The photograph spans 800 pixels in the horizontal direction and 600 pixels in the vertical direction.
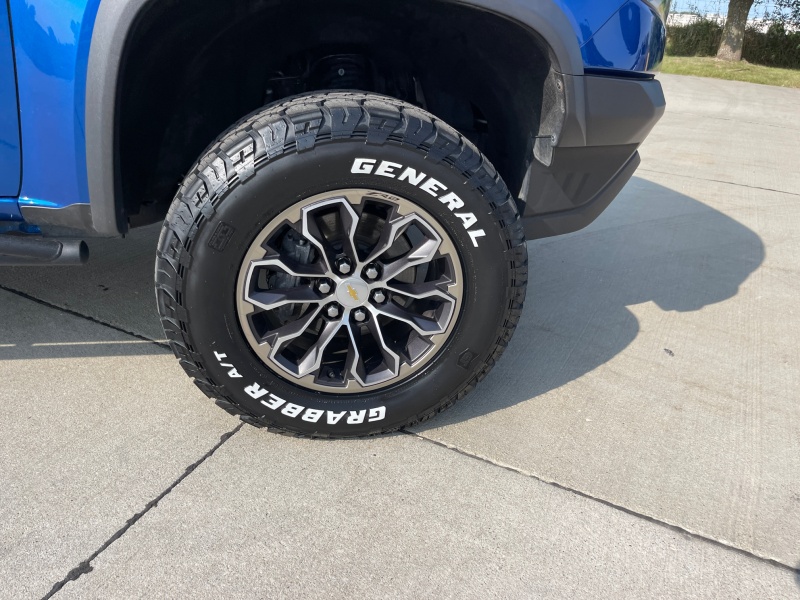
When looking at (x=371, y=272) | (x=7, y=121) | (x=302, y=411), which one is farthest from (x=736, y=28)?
(x=7, y=121)

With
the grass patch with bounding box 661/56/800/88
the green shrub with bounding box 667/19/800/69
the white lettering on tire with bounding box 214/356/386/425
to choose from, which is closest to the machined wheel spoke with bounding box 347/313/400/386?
the white lettering on tire with bounding box 214/356/386/425

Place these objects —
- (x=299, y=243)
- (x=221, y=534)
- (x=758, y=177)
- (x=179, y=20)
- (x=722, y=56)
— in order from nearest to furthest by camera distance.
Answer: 1. (x=221, y=534)
2. (x=179, y=20)
3. (x=299, y=243)
4. (x=758, y=177)
5. (x=722, y=56)

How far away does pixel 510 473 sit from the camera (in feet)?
7.03

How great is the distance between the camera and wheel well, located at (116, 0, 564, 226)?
83.2 inches

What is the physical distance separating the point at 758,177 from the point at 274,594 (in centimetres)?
574

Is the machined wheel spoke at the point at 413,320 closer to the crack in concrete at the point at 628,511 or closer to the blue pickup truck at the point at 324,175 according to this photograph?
the blue pickup truck at the point at 324,175

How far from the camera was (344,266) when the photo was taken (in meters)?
2.10

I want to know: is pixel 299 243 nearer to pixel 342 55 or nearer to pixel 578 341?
pixel 342 55

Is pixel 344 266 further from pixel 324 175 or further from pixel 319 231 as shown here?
pixel 324 175

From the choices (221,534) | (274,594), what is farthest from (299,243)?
(274,594)

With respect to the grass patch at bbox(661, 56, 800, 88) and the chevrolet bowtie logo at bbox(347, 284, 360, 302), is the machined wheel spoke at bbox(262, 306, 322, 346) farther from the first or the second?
the grass patch at bbox(661, 56, 800, 88)

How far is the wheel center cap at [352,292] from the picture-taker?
2115 millimetres

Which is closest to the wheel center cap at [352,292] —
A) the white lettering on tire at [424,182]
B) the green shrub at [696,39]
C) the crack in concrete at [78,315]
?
the white lettering on tire at [424,182]

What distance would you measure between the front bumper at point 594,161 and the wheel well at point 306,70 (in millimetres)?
114
